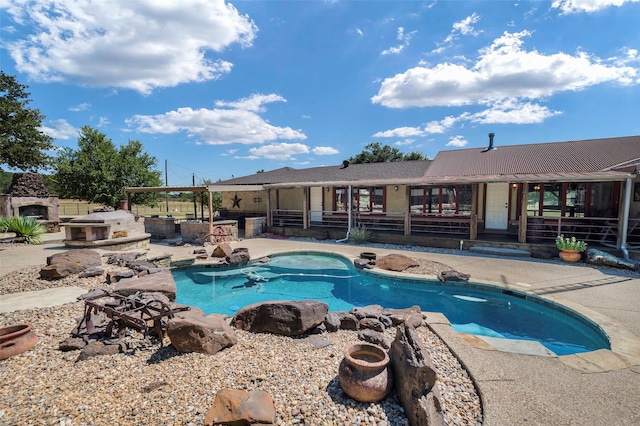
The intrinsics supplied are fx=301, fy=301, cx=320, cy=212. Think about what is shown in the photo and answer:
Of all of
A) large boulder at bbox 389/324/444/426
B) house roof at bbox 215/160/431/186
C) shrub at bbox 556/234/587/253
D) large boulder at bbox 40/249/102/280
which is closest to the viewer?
large boulder at bbox 389/324/444/426

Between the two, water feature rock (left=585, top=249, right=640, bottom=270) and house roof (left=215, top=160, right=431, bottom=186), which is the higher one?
house roof (left=215, top=160, right=431, bottom=186)

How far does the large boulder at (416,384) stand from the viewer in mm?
2740

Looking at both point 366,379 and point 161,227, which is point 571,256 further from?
point 161,227

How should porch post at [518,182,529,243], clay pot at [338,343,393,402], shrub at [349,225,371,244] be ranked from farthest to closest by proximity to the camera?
shrub at [349,225,371,244], porch post at [518,182,529,243], clay pot at [338,343,393,402]

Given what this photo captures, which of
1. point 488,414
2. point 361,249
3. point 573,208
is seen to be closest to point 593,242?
point 573,208

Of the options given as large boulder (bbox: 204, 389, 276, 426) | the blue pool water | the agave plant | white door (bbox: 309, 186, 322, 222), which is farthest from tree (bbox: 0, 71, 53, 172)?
large boulder (bbox: 204, 389, 276, 426)

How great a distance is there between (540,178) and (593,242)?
11.3ft

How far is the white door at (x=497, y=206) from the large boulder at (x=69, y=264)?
Answer: 48.9 feet

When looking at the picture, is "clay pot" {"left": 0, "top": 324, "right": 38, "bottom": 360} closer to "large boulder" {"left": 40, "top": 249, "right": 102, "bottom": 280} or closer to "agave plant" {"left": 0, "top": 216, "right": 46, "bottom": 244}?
"large boulder" {"left": 40, "top": 249, "right": 102, "bottom": 280}

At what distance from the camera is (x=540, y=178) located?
9.91 metres

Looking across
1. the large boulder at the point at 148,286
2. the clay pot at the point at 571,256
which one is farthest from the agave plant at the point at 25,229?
the clay pot at the point at 571,256

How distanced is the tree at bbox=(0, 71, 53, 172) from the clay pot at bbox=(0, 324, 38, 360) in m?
15.7

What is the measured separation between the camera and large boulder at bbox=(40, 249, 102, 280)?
7477 mm

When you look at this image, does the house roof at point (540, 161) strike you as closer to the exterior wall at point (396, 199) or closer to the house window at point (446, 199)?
the house window at point (446, 199)
